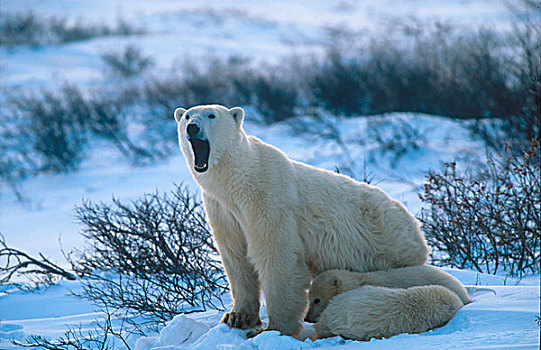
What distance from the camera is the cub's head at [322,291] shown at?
3.02m

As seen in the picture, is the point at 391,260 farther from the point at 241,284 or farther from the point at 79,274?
the point at 79,274

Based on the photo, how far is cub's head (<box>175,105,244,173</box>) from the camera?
9.94ft

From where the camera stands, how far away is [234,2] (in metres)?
47.9

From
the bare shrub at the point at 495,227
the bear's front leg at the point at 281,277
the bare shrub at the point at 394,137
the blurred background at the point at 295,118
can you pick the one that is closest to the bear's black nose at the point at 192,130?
the bear's front leg at the point at 281,277

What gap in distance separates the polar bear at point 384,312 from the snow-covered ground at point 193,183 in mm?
75

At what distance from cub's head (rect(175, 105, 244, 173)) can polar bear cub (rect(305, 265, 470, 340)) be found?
36.6 inches

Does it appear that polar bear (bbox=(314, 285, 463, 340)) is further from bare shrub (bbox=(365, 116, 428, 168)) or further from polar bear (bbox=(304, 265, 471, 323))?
bare shrub (bbox=(365, 116, 428, 168))

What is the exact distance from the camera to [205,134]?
3051mm

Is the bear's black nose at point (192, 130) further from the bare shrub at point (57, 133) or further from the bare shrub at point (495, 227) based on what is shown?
the bare shrub at point (57, 133)

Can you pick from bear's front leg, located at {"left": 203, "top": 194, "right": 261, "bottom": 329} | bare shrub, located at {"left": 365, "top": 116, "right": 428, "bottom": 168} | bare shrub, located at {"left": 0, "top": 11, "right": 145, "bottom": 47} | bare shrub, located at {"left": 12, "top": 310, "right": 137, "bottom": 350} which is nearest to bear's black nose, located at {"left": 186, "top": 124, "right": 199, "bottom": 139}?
bear's front leg, located at {"left": 203, "top": 194, "right": 261, "bottom": 329}

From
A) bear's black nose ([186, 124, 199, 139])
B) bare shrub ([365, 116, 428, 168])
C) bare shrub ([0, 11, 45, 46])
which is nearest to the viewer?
bear's black nose ([186, 124, 199, 139])

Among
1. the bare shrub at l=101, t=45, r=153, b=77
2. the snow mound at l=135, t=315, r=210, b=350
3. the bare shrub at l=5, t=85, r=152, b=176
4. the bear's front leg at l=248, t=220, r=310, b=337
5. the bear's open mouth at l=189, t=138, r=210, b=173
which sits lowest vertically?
the snow mound at l=135, t=315, r=210, b=350

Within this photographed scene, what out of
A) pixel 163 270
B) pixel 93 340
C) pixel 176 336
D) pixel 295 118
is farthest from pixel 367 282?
pixel 295 118

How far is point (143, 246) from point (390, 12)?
3572 cm
